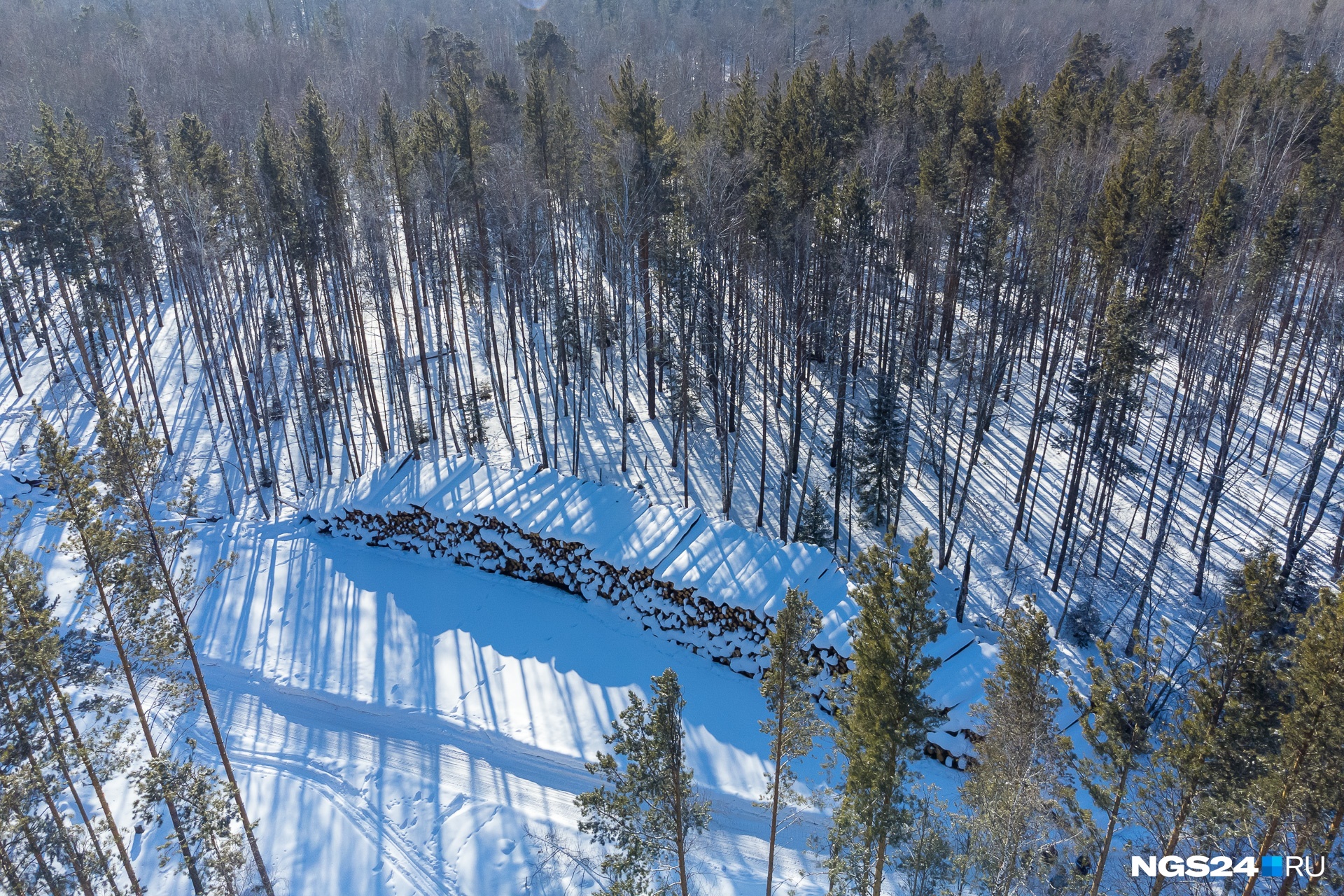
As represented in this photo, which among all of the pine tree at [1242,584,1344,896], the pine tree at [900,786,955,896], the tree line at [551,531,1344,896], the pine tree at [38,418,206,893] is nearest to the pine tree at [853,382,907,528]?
the pine tree at [900,786,955,896]

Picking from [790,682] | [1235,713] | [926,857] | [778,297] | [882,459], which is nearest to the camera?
[1235,713]

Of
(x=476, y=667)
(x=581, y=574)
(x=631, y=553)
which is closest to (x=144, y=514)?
(x=476, y=667)

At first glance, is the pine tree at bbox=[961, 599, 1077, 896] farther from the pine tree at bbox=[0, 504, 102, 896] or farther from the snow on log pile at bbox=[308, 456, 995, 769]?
the pine tree at bbox=[0, 504, 102, 896]

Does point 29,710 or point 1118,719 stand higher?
point 29,710

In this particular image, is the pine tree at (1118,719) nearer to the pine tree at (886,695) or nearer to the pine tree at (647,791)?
the pine tree at (886,695)

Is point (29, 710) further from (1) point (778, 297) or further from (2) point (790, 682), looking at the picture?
(1) point (778, 297)

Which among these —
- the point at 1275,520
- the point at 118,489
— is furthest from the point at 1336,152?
the point at 118,489
